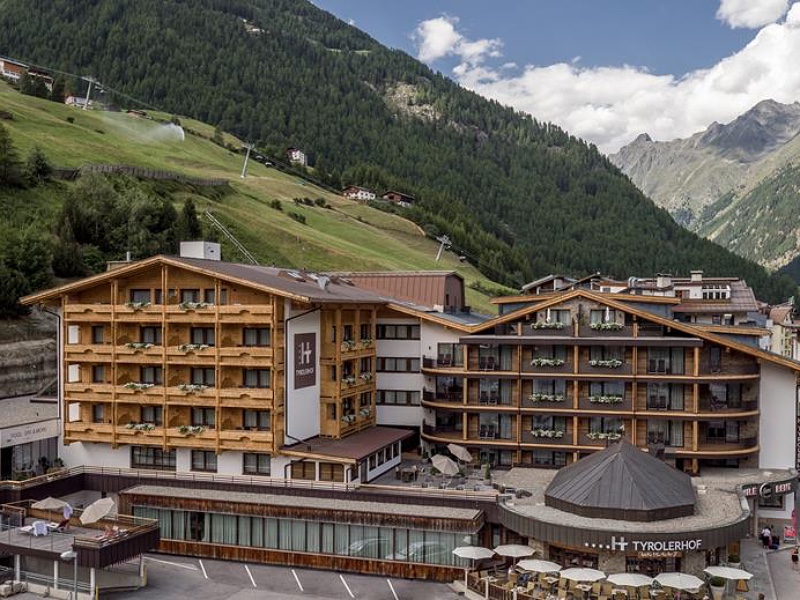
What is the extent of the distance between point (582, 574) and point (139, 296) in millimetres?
33383

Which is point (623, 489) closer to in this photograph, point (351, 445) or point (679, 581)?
point (679, 581)

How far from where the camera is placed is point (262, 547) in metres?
46.3

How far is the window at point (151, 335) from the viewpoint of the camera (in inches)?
2079

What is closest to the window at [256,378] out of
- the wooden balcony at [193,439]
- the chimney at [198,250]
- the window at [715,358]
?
the wooden balcony at [193,439]

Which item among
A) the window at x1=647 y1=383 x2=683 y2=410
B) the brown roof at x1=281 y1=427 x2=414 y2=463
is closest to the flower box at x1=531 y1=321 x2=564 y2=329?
the window at x1=647 y1=383 x2=683 y2=410

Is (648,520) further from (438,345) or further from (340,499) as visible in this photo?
(438,345)

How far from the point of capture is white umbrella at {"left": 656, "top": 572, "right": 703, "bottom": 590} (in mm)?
36781

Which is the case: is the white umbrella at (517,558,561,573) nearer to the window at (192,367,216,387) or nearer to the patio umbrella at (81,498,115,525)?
the patio umbrella at (81,498,115,525)

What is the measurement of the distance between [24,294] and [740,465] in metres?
57.6

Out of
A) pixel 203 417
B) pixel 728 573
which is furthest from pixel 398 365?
pixel 728 573

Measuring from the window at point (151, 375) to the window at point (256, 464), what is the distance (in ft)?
26.0

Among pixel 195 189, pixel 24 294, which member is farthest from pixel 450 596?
pixel 195 189

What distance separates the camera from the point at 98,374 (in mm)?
54438

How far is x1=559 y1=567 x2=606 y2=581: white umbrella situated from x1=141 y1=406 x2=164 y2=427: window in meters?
28.4
